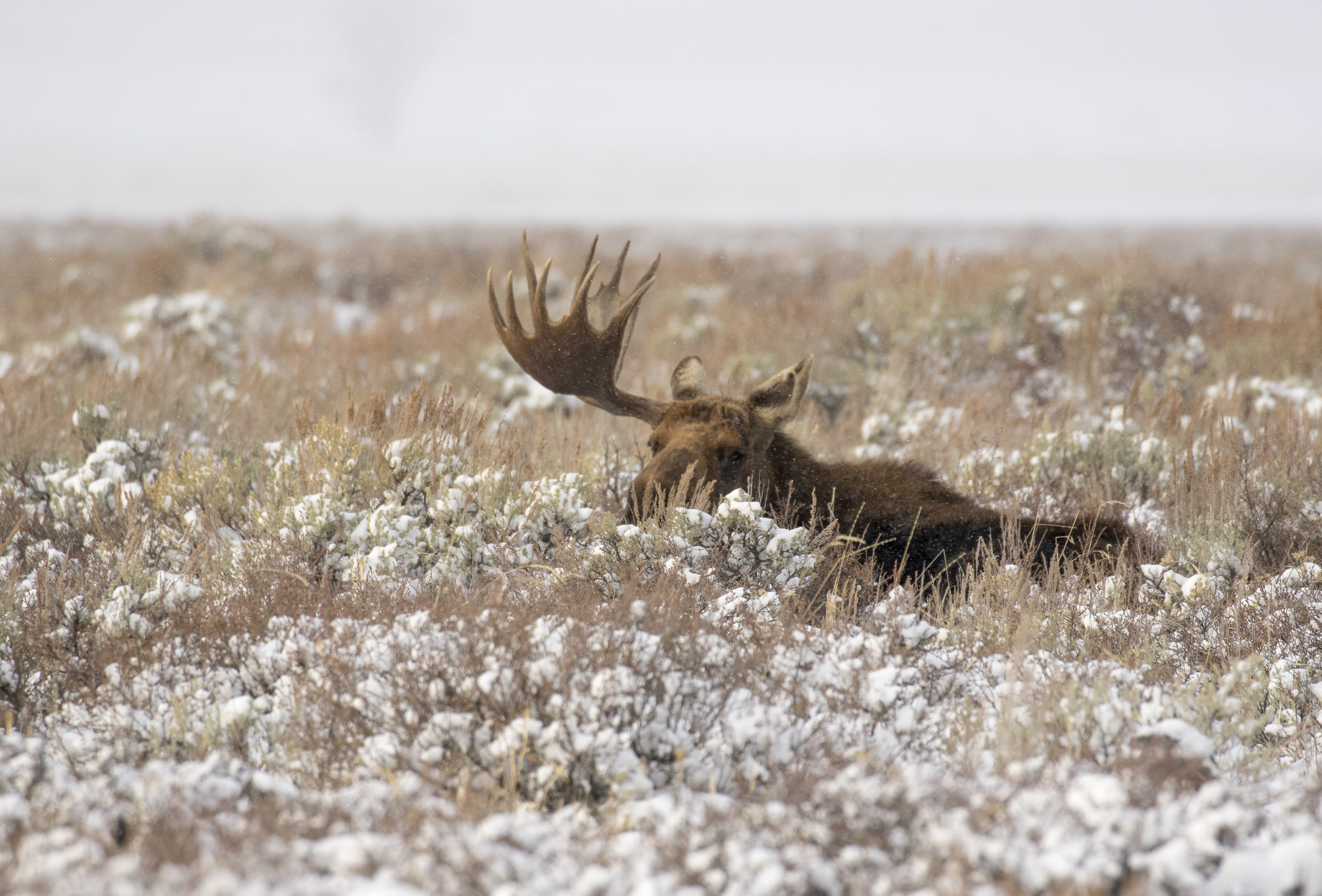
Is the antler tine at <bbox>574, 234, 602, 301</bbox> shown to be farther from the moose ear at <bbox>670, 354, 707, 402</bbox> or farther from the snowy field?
the snowy field

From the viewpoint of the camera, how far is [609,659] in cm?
302

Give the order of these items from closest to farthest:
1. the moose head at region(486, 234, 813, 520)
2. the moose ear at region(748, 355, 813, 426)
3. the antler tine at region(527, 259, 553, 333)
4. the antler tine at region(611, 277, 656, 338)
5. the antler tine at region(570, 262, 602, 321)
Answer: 1. the moose head at region(486, 234, 813, 520)
2. the moose ear at region(748, 355, 813, 426)
3. the antler tine at region(570, 262, 602, 321)
4. the antler tine at region(611, 277, 656, 338)
5. the antler tine at region(527, 259, 553, 333)

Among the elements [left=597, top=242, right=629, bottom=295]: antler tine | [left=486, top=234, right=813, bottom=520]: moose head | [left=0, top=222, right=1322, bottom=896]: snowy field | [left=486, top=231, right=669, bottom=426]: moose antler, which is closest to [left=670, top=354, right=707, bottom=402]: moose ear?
[left=486, top=234, right=813, bottom=520]: moose head

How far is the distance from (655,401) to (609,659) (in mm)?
2313

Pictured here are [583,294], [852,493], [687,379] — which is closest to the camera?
→ [852,493]

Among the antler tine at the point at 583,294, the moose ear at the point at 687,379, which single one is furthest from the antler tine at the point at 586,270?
the moose ear at the point at 687,379

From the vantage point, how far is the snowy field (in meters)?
2.23

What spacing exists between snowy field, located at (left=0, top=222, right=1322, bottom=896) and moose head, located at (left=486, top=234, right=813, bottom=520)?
235 millimetres

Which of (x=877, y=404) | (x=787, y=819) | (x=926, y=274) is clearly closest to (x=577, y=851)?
(x=787, y=819)

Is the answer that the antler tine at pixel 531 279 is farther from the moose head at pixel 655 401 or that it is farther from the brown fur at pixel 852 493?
the brown fur at pixel 852 493

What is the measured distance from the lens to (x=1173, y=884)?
2113 millimetres

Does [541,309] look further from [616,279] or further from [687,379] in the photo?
[687,379]

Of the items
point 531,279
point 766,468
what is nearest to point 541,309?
point 531,279

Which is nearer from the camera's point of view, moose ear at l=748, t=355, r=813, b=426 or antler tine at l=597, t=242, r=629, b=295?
moose ear at l=748, t=355, r=813, b=426
